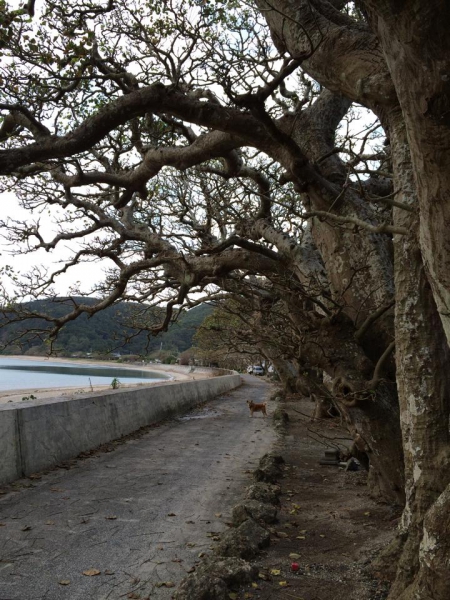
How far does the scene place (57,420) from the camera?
7738 mm

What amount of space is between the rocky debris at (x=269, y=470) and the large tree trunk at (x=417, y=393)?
368 cm

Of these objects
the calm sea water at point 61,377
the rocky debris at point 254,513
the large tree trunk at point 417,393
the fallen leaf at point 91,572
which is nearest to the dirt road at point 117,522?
the fallen leaf at point 91,572

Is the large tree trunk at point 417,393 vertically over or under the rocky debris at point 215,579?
over

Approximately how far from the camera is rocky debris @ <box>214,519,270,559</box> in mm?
4328

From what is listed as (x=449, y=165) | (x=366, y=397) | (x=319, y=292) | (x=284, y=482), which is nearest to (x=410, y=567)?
(x=366, y=397)

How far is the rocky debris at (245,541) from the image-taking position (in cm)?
433

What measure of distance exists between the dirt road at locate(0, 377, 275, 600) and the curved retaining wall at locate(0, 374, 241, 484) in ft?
0.97

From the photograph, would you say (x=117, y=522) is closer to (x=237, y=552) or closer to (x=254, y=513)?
(x=254, y=513)

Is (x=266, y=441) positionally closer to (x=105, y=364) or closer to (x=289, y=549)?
(x=289, y=549)

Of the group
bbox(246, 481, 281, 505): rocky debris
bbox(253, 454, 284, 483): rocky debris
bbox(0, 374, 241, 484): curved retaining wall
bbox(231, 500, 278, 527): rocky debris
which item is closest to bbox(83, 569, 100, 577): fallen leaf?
bbox(231, 500, 278, 527): rocky debris

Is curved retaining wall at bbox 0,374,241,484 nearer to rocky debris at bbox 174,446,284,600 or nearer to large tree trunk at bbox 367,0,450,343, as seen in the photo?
rocky debris at bbox 174,446,284,600

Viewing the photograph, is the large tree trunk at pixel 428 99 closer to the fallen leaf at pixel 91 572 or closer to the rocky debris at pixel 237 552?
the rocky debris at pixel 237 552

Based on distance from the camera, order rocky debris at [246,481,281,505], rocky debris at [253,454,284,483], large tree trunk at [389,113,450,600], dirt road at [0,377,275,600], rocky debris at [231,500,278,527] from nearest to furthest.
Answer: large tree trunk at [389,113,450,600] → dirt road at [0,377,275,600] → rocky debris at [231,500,278,527] → rocky debris at [246,481,281,505] → rocky debris at [253,454,284,483]

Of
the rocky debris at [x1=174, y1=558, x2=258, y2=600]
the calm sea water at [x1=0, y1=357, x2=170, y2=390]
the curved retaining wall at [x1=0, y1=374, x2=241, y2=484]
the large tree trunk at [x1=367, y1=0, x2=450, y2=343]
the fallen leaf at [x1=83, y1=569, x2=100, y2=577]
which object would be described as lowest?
the calm sea water at [x1=0, y1=357, x2=170, y2=390]
